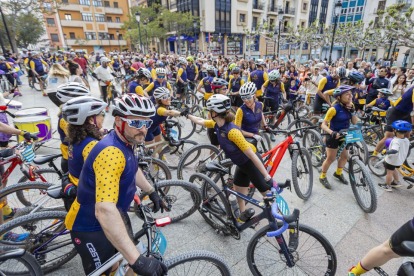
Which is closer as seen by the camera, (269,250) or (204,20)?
(269,250)

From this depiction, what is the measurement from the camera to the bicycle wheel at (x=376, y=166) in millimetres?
4668

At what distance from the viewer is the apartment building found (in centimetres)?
5012

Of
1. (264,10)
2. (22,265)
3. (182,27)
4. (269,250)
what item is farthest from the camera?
(264,10)

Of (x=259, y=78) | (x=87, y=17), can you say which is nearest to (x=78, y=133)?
(x=259, y=78)

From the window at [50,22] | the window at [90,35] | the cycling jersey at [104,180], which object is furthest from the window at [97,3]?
the cycling jersey at [104,180]

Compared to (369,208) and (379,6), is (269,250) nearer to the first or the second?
(369,208)

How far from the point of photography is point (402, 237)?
195 cm

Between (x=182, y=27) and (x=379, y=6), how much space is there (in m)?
34.8

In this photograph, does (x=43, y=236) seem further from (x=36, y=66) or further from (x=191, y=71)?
(x=36, y=66)

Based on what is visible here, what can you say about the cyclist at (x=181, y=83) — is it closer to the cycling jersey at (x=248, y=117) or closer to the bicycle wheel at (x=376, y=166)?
the cycling jersey at (x=248, y=117)

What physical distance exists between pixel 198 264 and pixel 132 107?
5.38 feet

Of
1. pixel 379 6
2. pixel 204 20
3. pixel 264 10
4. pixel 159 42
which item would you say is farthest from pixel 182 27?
pixel 379 6

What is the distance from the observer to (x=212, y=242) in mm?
3172

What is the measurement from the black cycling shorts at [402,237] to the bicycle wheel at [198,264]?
1590 mm
